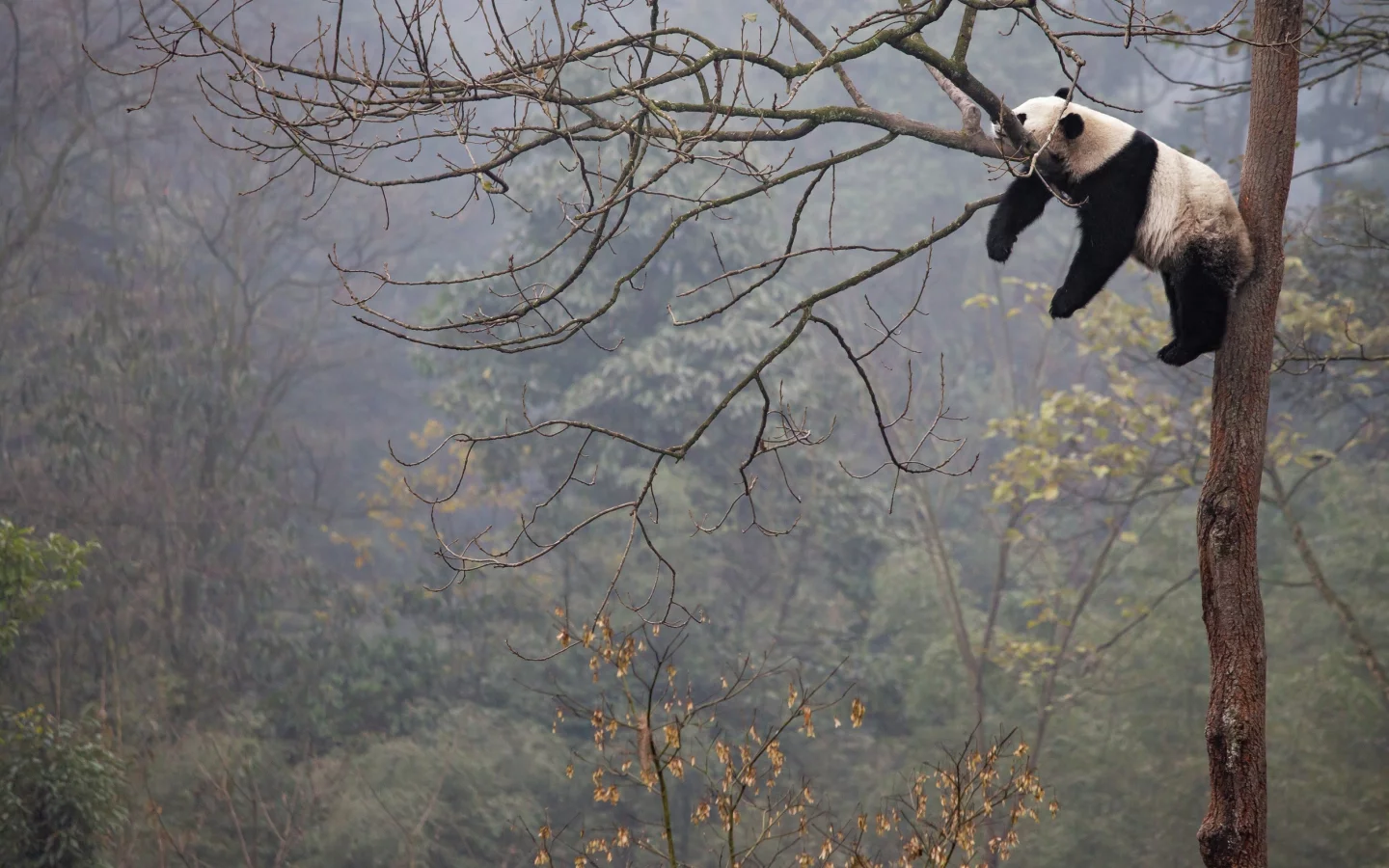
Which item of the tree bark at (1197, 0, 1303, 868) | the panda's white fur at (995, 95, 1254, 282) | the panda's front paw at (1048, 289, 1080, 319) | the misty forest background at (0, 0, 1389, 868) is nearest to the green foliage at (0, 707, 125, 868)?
the misty forest background at (0, 0, 1389, 868)

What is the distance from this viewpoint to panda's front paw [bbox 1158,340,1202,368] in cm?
319

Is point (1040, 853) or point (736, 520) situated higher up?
point (736, 520)

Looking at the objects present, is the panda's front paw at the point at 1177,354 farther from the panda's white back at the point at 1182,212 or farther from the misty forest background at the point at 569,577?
the misty forest background at the point at 569,577

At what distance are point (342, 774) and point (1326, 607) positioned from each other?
8509mm

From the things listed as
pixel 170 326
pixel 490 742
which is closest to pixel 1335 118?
pixel 490 742

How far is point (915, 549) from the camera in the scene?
12656 mm

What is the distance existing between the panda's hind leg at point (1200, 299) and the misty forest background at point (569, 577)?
3779mm

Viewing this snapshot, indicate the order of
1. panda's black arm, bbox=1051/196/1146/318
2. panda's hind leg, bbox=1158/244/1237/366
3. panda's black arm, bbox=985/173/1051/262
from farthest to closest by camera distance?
panda's black arm, bbox=985/173/1051/262 → panda's black arm, bbox=1051/196/1146/318 → panda's hind leg, bbox=1158/244/1237/366

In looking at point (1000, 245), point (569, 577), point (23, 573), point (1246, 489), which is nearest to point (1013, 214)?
point (1000, 245)

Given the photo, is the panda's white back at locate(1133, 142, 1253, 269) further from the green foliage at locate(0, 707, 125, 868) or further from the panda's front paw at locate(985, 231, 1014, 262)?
the green foliage at locate(0, 707, 125, 868)

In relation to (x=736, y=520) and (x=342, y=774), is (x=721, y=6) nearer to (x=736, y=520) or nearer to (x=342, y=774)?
(x=736, y=520)

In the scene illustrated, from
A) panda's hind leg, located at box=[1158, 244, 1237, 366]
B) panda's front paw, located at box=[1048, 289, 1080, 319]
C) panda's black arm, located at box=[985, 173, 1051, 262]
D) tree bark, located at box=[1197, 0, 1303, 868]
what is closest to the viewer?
tree bark, located at box=[1197, 0, 1303, 868]

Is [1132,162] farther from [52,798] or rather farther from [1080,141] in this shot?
[52,798]

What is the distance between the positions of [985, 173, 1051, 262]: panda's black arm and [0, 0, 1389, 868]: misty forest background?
363 cm
